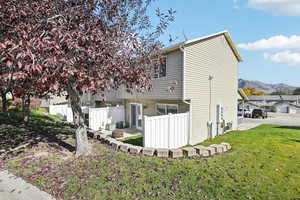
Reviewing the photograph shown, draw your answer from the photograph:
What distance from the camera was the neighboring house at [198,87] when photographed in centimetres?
1033

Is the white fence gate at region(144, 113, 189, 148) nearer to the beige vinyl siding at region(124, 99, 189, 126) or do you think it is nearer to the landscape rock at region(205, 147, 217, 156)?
the beige vinyl siding at region(124, 99, 189, 126)

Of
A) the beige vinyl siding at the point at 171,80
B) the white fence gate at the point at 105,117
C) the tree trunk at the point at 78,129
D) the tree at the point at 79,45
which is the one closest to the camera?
the tree at the point at 79,45

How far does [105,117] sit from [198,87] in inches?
296

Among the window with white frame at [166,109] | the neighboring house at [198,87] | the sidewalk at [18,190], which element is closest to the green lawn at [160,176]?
the sidewalk at [18,190]

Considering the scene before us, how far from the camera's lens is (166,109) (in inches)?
472

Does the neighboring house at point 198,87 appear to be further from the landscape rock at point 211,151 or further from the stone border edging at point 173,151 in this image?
the landscape rock at point 211,151

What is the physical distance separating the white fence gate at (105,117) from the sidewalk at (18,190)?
8832mm

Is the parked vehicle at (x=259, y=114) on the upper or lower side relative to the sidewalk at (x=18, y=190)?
lower

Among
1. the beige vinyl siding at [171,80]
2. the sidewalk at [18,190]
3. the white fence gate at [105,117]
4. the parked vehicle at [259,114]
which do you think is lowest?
the parked vehicle at [259,114]

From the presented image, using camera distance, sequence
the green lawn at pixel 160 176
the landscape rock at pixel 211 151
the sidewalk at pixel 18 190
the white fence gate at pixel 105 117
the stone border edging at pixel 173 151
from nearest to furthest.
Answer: the sidewalk at pixel 18 190 < the green lawn at pixel 160 176 < the stone border edging at pixel 173 151 < the landscape rock at pixel 211 151 < the white fence gate at pixel 105 117

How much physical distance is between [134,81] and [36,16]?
10.0ft

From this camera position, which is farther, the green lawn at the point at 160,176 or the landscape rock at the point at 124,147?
the landscape rock at the point at 124,147

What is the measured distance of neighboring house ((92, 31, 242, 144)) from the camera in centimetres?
1033

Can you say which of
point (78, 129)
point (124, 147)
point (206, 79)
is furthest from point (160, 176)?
point (206, 79)
